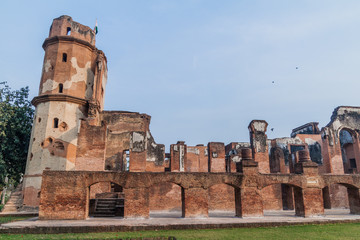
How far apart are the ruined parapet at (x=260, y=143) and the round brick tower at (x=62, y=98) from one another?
10.5m

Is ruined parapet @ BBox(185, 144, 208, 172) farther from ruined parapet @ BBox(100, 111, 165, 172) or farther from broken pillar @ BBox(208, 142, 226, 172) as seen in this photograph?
broken pillar @ BBox(208, 142, 226, 172)

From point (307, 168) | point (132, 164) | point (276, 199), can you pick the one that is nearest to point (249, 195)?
point (307, 168)

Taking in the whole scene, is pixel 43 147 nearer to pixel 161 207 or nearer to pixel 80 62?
pixel 80 62

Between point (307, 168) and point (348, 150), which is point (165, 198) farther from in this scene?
point (348, 150)

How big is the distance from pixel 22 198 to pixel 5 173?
10.4 feet

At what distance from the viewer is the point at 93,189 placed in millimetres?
16594

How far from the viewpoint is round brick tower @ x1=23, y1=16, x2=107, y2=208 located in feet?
53.3

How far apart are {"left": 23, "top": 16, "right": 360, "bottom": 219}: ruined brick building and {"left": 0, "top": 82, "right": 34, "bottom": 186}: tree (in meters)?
2.18

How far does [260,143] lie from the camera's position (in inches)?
699

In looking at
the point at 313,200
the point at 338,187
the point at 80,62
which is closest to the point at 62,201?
the point at 80,62

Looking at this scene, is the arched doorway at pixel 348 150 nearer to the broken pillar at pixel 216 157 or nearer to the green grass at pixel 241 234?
the broken pillar at pixel 216 157

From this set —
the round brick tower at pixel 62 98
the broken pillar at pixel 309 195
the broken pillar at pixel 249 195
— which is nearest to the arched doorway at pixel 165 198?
the broken pillar at pixel 249 195

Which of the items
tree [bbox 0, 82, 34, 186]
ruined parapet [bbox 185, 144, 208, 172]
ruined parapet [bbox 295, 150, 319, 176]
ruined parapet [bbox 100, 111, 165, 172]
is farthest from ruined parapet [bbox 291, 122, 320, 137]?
tree [bbox 0, 82, 34, 186]

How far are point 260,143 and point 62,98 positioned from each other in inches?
→ 514
